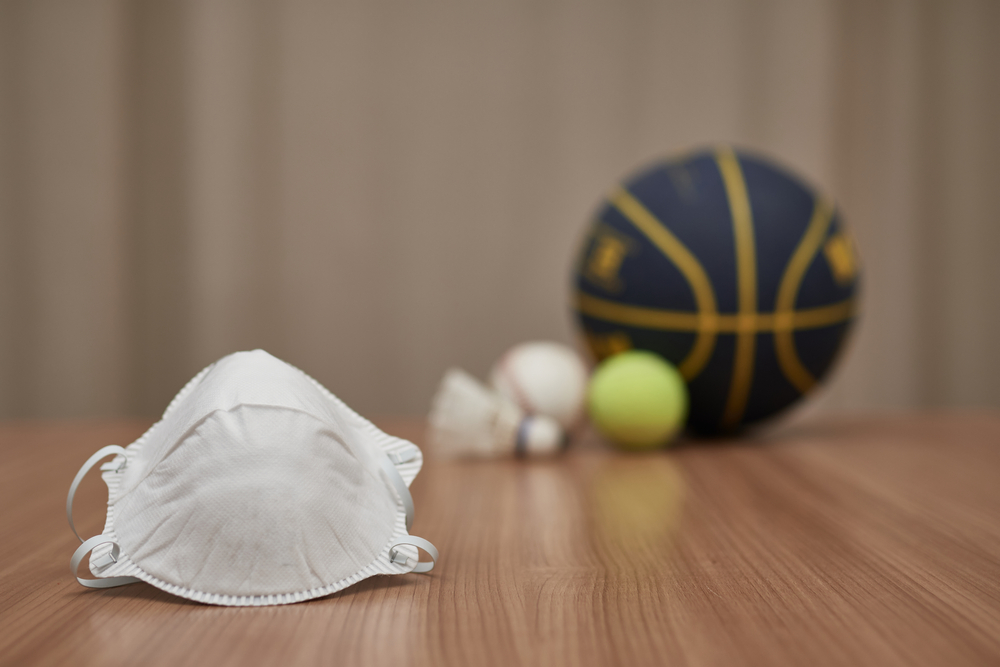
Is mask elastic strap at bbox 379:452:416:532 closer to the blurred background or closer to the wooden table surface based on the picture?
the wooden table surface

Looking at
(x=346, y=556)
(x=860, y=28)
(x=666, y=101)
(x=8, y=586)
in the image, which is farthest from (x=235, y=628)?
(x=860, y=28)

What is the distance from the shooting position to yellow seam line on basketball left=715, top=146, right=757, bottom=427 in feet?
4.30

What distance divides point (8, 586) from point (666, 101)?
1.99 meters

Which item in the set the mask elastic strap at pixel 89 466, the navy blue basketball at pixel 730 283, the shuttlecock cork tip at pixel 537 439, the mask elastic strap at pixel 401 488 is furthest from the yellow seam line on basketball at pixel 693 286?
the mask elastic strap at pixel 89 466

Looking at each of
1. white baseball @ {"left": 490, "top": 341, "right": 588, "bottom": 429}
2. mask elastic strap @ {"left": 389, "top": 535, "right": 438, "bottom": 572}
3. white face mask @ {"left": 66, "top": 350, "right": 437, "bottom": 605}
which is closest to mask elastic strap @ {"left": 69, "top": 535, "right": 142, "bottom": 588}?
white face mask @ {"left": 66, "top": 350, "right": 437, "bottom": 605}

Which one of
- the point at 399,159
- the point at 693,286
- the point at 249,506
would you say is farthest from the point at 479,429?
the point at 399,159

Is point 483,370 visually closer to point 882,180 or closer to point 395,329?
point 395,329

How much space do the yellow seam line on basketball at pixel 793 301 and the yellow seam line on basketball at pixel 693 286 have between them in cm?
11

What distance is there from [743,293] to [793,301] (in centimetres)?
9

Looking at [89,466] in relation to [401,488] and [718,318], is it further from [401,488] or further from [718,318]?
[718,318]

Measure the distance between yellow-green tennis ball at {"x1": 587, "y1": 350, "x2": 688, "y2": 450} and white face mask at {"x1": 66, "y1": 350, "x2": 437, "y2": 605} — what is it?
0.70 metres

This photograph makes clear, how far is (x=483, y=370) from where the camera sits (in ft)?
7.28

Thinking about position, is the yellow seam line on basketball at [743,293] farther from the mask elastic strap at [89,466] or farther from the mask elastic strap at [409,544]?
the mask elastic strap at [89,466]

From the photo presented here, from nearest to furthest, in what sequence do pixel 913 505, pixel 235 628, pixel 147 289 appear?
pixel 235 628 < pixel 913 505 < pixel 147 289
